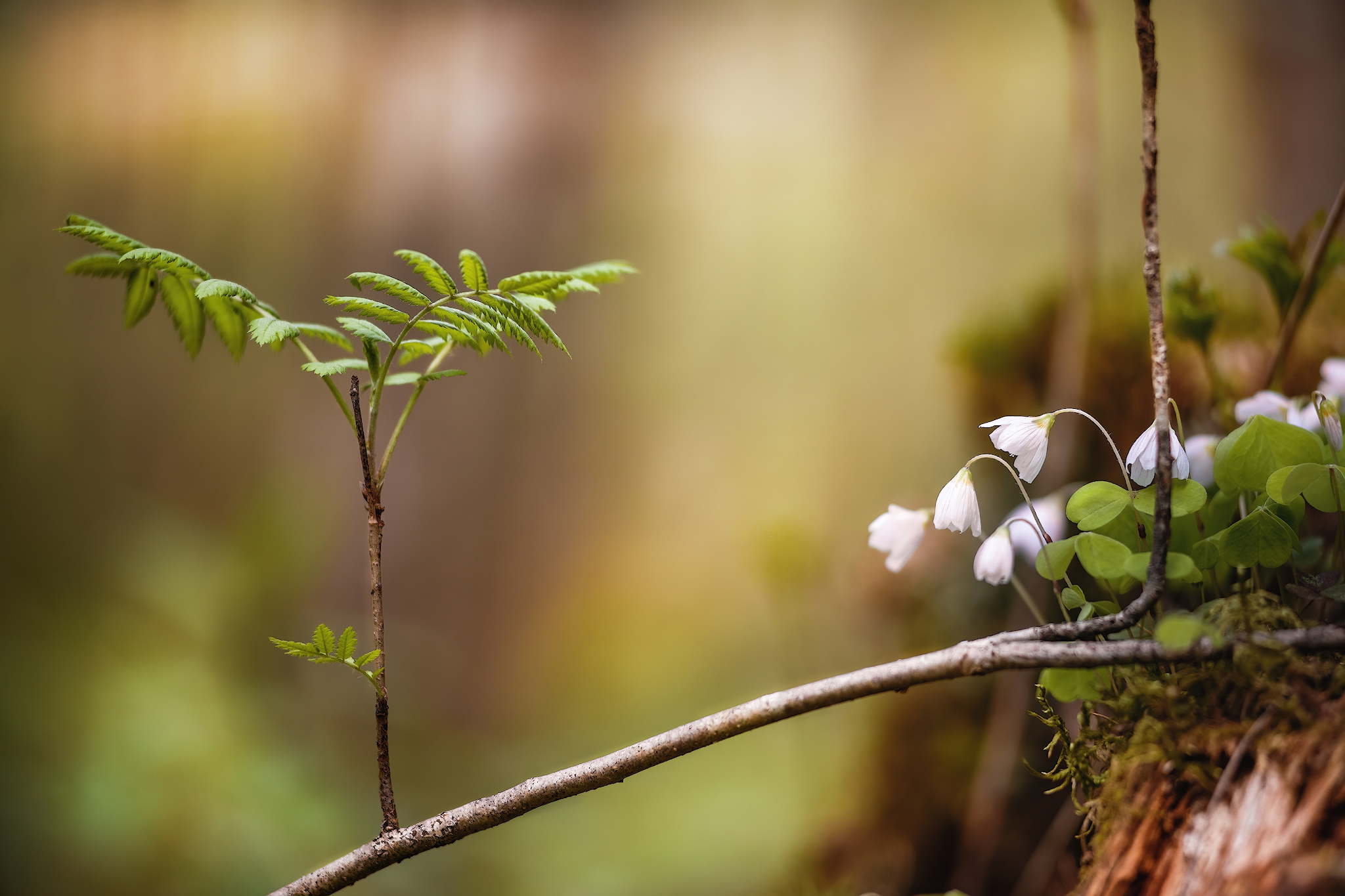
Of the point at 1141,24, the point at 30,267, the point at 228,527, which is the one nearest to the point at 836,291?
the point at 1141,24

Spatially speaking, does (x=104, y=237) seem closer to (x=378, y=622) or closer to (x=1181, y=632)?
(x=378, y=622)

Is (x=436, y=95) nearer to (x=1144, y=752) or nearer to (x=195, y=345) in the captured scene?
(x=195, y=345)

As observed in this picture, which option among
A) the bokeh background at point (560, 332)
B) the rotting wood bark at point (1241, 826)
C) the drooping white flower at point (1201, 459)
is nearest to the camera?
the rotting wood bark at point (1241, 826)

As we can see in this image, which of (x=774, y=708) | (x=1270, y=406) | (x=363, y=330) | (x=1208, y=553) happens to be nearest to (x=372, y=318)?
(x=363, y=330)

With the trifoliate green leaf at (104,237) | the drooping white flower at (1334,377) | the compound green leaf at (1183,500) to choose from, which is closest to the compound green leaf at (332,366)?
the trifoliate green leaf at (104,237)

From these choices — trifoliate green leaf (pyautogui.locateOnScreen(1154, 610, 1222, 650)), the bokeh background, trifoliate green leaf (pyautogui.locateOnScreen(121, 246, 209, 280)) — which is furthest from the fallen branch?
the bokeh background

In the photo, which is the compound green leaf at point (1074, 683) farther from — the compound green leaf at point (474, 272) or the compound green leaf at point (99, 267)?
the compound green leaf at point (99, 267)

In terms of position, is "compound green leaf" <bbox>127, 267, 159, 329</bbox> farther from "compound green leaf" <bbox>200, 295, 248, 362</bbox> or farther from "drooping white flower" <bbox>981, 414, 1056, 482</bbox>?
"drooping white flower" <bbox>981, 414, 1056, 482</bbox>
